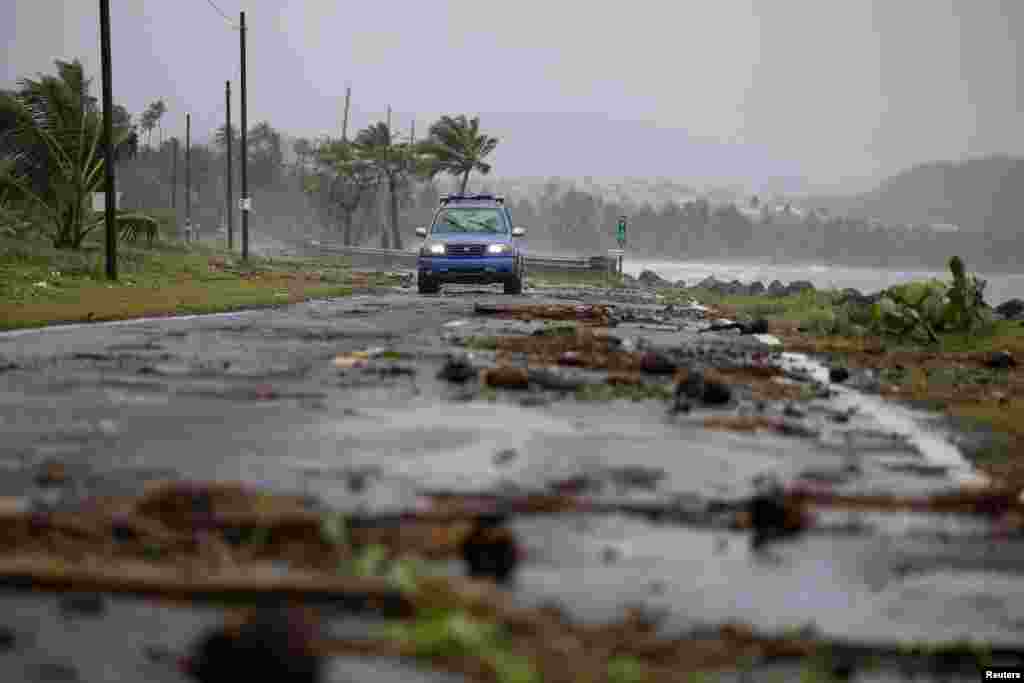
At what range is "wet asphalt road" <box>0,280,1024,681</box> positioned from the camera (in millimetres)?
4062

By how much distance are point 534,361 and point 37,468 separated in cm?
628

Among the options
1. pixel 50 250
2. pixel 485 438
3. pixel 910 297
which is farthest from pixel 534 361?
pixel 50 250

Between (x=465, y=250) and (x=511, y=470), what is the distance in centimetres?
2530

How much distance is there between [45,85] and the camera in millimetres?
35844

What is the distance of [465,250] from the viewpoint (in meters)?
31.4

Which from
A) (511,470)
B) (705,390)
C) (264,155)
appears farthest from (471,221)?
(264,155)

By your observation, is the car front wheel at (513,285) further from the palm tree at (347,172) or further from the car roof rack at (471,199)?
the palm tree at (347,172)

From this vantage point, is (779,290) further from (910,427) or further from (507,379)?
(910,427)

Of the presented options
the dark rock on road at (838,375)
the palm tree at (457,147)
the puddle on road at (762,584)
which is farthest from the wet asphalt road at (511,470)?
the palm tree at (457,147)

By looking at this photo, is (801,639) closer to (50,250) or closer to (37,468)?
(37,468)

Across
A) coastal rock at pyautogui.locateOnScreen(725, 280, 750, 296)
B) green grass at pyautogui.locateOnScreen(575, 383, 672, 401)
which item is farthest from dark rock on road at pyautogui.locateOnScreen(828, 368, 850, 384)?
coastal rock at pyautogui.locateOnScreen(725, 280, 750, 296)

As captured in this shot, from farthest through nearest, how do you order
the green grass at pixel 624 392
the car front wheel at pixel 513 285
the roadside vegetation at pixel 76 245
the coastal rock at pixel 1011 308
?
the car front wheel at pixel 513 285 < the coastal rock at pixel 1011 308 < the roadside vegetation at pixel 76 245 < the green grass at pixel 624 392

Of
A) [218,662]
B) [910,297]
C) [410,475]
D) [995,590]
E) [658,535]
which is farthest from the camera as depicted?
[910,297]

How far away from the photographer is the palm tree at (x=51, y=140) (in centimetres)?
3553
